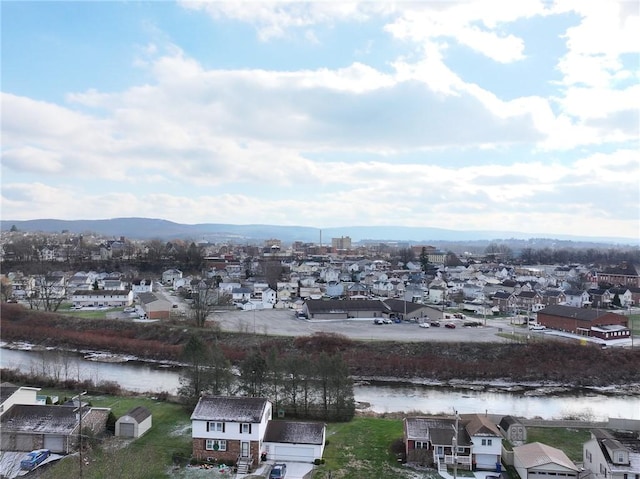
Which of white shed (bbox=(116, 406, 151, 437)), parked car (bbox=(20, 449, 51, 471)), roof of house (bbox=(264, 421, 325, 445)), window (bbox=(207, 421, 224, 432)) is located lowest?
parked car (bbox=(20, 449, 51, 471))

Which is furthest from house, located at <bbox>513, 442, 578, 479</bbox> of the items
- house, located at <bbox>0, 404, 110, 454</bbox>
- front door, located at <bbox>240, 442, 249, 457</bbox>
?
house, located at <bbox>0, 404, 110, 454</bbox>

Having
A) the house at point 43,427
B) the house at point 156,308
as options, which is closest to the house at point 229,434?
the house at point 43,427

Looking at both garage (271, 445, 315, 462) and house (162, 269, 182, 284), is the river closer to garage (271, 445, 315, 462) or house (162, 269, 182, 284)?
garage (271, 445, 315, 462)

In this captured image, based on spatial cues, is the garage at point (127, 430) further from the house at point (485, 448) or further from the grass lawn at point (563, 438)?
the grass lawn at point (563, 438)

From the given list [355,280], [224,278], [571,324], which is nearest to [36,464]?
[571,324]

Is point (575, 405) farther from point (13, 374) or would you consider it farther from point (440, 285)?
Answer: point (440, 285)
